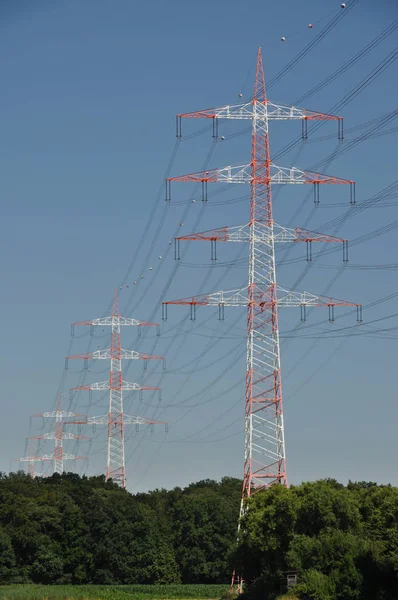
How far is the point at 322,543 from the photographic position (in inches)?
2894

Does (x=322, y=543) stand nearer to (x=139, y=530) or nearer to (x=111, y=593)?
(x=111, y=593)

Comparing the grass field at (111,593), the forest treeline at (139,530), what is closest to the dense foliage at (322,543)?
the forest treeline at (139,530)

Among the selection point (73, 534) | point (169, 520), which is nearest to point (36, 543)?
point (73, 534)

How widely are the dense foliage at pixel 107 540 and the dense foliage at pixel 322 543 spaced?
5048cm

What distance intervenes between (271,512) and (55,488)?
7375cm

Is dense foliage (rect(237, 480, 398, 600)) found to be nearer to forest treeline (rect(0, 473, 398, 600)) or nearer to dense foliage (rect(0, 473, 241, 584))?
forest treeline (rect(0, 473, 398, 600))

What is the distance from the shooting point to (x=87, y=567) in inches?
5320

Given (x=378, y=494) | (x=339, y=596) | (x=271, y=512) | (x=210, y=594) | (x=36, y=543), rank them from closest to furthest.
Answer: (x=339, y=596), (x=271, y=512), (x=378, y=494), (x=210, y=594), (x=36, y=543)

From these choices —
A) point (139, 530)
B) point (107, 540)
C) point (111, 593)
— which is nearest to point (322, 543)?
point (111, 593)

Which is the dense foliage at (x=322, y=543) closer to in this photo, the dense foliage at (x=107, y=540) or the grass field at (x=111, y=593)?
the grass field at (x=111, y=593)

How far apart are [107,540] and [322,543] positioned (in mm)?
64919

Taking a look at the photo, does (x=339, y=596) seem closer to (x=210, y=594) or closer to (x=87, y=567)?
(x=210, y=594)

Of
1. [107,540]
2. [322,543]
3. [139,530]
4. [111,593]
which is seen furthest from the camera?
[139,530]

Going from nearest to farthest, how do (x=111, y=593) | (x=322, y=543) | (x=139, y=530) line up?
(x=322, y=543) < (x=111, y=593) < (x=139, y=530)
